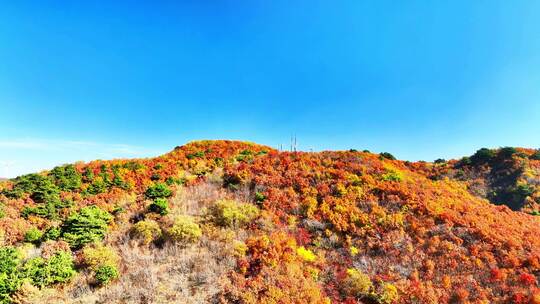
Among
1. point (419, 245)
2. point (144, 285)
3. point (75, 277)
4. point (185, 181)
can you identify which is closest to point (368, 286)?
point (419, 245)

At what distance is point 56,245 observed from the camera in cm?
1309

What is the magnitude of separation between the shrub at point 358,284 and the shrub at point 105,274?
898 cm

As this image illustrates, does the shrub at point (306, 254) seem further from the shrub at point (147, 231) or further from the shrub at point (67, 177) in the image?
the shrub at point (67, 177)

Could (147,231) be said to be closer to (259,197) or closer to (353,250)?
(259,197)

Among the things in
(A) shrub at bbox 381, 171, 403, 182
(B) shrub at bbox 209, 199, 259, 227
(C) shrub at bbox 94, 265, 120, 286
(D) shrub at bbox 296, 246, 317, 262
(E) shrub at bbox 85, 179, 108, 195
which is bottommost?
(C) shrub at bbox 94, 265, 120, 286

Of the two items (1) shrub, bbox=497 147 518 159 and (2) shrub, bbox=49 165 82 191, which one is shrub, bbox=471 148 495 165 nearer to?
(1) shrub, bbox=497 147 518 159

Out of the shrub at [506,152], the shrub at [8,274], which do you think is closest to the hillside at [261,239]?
the shrub at [8,274]

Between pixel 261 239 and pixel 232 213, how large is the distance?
9.62 feet

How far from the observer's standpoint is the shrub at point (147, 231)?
1395cm

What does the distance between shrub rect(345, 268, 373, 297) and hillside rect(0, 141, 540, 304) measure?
42 mm

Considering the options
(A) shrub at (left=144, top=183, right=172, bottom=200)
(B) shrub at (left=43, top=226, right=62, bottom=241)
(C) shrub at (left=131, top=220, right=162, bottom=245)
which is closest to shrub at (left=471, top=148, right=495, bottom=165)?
(A) shrub at (left=144, top=183, right=172, bottom=200)

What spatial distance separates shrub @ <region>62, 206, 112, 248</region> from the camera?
44.6 feet

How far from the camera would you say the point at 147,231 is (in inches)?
554

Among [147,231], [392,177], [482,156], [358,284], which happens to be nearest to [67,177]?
[147,231]
